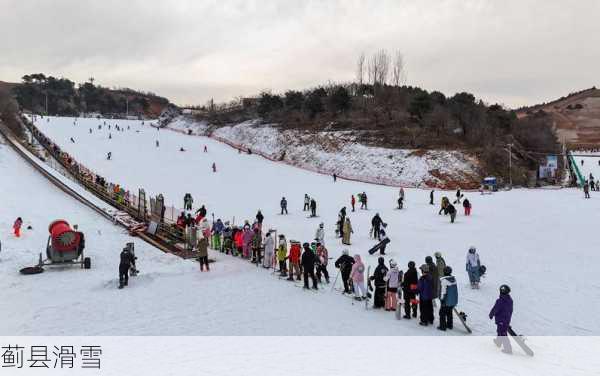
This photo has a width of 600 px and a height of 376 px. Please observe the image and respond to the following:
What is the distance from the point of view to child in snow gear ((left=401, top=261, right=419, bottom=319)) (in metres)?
10.1

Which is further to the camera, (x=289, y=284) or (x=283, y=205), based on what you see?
(x=283, y=205)

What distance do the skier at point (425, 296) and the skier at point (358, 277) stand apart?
1.97 m

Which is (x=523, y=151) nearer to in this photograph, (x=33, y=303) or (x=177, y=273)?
(x=177, y=273)

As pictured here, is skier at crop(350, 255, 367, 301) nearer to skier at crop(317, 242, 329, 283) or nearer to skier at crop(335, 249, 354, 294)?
skier at crop(335, 249, 354, 294)

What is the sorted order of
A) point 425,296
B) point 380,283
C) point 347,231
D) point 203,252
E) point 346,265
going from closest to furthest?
point 425,296
point 380,283
point 346,265
point 203,252
point 347,231

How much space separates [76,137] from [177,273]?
54.4 metres

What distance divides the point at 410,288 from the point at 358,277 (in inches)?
70.3

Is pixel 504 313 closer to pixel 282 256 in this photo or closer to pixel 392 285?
pixel 392 285

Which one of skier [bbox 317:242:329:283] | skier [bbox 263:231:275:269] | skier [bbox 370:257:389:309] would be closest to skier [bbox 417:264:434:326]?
skier [bbox 370:257:389:309]

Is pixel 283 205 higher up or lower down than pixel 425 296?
higher up

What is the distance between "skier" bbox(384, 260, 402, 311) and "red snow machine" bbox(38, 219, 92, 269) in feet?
35.0

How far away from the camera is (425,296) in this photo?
9703mm

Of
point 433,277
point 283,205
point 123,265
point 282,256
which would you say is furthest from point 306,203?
point 433,277
